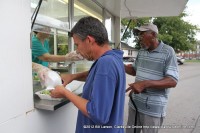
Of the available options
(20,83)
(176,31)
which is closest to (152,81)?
(20,83)

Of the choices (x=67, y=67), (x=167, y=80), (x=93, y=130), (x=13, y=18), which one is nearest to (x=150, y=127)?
(x=167, y=80)

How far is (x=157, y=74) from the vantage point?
102 inches

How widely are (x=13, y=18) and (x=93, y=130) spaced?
906mm

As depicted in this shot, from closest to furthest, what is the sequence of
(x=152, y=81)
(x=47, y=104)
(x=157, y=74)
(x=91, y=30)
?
(x=91, y=30), (x=47, y=104), (x=152, y=81), (x=157, y=74)

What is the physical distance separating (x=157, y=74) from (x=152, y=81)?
0.20 metres

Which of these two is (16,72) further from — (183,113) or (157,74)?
(183,113)

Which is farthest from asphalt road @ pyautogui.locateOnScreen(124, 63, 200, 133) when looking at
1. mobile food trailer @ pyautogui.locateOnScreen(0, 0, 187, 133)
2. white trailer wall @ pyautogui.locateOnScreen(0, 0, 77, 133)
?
white trailer wall @ pyautogui.locateOnScreen(0, 0, 77, 133)

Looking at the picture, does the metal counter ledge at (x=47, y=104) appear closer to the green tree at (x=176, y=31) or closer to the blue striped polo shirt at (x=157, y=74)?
the blue striped polo shirt at (x=157, y=74)

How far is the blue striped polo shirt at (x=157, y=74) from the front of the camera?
8.19ft

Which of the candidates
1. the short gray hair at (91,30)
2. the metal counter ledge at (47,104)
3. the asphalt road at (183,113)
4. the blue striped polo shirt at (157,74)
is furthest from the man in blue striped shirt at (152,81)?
the asphalt road at (183,113)

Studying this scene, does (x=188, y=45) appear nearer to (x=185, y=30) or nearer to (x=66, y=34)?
(x=185, y=30)

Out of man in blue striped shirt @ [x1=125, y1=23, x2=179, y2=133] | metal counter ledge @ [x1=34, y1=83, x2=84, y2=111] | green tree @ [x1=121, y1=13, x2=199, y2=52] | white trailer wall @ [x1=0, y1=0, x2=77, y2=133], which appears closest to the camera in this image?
white trailer wall @ [x1=0, y1=0, x2=77, y2=133]

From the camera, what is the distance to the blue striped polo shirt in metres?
2.50

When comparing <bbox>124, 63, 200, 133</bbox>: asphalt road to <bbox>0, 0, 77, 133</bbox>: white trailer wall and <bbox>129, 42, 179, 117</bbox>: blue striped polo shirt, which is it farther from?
<bbox>0, 0, 77, 133</bbox>: white trailer wall
